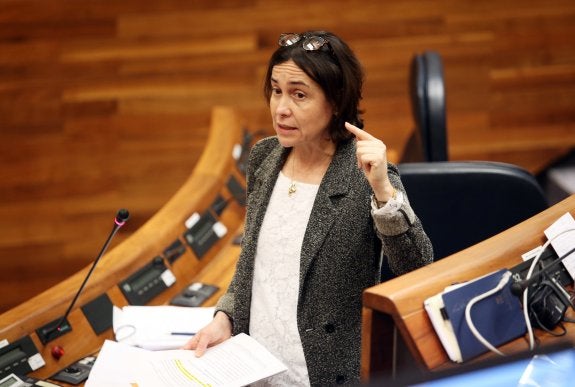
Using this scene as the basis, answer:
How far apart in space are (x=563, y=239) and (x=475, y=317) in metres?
0.12

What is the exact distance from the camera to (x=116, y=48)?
6.51 feet

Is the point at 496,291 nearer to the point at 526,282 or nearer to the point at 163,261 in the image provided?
the point at 526,282

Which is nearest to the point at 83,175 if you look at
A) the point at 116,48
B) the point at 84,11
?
the point at 116,48

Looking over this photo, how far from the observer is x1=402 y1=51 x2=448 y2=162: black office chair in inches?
43.8

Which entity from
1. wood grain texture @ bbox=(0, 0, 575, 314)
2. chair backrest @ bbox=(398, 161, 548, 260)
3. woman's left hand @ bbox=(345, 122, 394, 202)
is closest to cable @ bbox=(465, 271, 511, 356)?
woman's left hand @ bbox=(345, 122, 394, 202)

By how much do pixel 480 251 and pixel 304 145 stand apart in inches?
7.5

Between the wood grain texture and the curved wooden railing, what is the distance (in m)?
0.45

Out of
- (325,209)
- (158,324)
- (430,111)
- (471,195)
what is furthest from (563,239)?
(430,111)

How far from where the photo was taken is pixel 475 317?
0.52 meters

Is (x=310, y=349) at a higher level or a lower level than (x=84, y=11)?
lower

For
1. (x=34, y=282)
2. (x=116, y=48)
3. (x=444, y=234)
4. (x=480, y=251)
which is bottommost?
(x=34, y=282)

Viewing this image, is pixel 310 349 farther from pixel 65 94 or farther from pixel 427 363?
pixel 65 94

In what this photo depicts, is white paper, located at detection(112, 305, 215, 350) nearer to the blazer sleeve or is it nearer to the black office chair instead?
the blazer sleeve

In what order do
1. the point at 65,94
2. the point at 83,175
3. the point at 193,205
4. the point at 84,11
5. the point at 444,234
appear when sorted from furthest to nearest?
the point at 84,11 < the point at 65,94 < the point at 83,175 < the point at 193,205 < the point at 444,234
